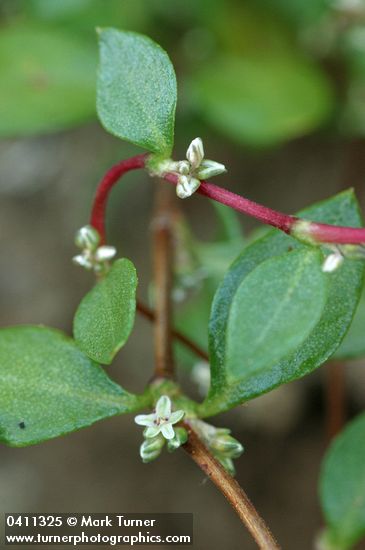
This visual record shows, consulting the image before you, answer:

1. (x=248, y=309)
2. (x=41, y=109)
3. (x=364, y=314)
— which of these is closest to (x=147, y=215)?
(x=41, y=109)

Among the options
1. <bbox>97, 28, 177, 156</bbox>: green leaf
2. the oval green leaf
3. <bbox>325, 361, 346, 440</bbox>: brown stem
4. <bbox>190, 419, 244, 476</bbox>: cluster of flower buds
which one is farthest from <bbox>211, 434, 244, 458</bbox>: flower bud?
<bbox>325, 361, 346, 440</bbox>: brown stem

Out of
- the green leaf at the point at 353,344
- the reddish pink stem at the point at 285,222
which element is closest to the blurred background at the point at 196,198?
the green leaf at the point at 353,344

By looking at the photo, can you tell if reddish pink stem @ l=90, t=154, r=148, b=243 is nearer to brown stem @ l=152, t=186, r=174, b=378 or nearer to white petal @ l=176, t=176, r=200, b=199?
white petal @ l=176, t=176, r=200, b=199

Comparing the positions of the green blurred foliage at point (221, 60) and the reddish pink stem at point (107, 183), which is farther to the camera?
the green blurred foliage at point (221, 60)

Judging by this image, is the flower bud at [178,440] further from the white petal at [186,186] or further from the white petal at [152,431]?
the white petal at [186,186]

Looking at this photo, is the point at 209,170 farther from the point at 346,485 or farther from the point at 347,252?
the point at 346,485

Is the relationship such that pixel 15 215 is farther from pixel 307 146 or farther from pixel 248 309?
pixel 248 309
